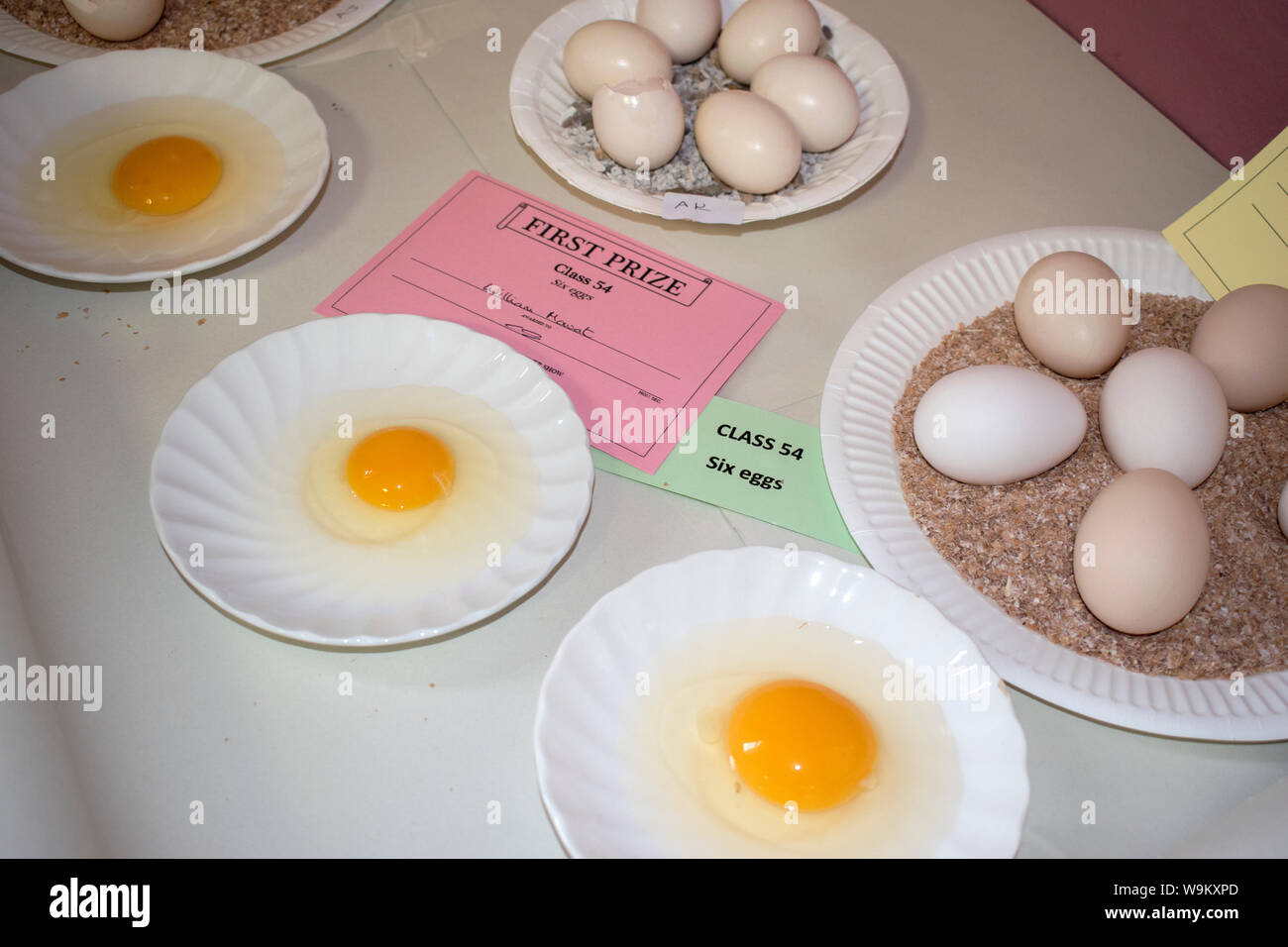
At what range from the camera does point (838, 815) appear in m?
0.69

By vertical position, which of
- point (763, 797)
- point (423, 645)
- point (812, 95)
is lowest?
point (763, 797)

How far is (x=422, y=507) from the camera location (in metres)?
0.84

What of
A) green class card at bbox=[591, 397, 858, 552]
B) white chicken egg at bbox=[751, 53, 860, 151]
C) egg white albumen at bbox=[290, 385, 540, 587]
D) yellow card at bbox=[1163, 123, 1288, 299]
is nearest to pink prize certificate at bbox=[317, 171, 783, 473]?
green class card at bbox=[591, 397, 858, 552]

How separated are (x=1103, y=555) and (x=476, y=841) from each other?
21.1 inches

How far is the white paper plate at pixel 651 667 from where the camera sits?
66cm

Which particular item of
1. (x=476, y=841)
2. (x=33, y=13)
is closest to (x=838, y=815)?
(x=476, y=841)

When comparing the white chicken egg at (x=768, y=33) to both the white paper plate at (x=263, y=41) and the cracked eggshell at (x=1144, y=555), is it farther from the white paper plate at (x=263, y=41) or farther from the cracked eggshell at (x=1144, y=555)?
the cracked eggshell at (x=1144, y=555)

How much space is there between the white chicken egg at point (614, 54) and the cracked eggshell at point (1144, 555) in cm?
70

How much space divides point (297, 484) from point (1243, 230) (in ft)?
3.23

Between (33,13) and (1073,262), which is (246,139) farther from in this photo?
(1073,262)

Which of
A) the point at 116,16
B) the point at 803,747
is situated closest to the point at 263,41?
the point at 116,16

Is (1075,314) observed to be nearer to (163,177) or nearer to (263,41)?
(163,177)

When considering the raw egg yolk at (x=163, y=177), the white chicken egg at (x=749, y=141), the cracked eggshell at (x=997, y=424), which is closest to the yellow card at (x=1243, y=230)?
the cracked eggshell at (x=997, y=424)

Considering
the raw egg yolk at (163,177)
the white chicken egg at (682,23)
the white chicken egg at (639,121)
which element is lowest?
the raw egg yolk at (163,177)
